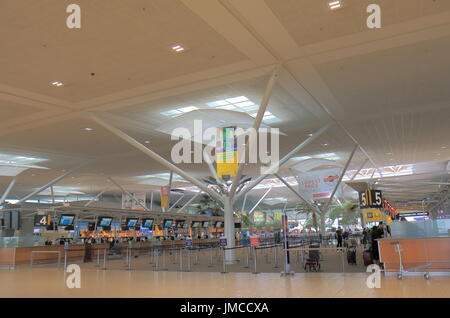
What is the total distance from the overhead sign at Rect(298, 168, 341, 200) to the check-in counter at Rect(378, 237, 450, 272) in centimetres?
1970

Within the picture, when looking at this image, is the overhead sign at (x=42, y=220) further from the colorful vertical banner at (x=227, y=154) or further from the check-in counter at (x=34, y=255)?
the colorful vertical banner at (x=227, y=154)

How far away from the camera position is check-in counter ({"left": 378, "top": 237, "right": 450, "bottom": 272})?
36.6 ft

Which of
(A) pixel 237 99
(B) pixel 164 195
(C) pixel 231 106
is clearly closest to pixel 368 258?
(A) pixel 237 99

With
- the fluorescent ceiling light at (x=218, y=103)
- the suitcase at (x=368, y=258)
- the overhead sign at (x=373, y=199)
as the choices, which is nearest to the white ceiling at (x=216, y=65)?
the fluorescent ceiling light at (x=218, y=103)

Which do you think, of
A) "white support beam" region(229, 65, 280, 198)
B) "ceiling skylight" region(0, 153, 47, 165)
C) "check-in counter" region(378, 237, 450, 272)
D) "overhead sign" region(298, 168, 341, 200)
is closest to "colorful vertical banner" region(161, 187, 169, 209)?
"ceiling skylight" region(0, 153, 47, 165)

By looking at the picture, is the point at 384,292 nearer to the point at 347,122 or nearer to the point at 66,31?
the point at 66,31

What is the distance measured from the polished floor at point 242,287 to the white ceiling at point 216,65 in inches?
260

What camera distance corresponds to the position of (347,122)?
20.5 metres

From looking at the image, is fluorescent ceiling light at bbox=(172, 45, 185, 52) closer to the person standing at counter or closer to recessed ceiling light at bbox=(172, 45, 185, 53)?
recessed ceiling light at bbox=(172, 45, 185, 53)

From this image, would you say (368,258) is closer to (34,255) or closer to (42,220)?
(34,255)

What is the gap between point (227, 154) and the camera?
18.5m

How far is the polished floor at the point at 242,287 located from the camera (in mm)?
8406

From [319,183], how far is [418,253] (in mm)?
21244
